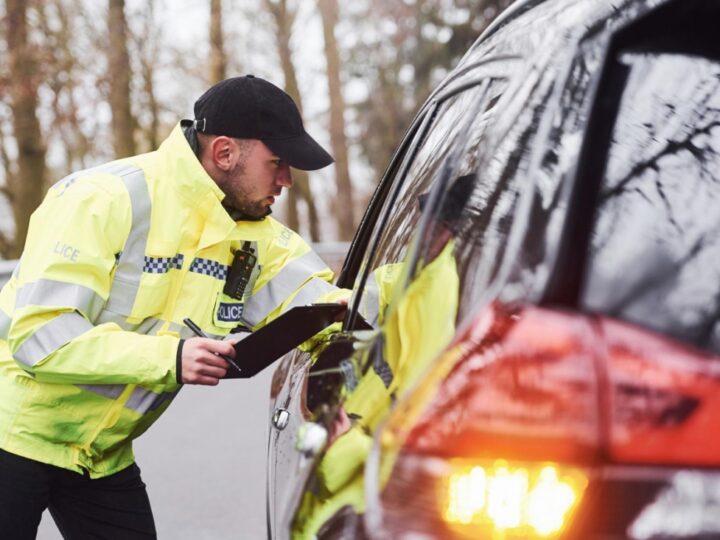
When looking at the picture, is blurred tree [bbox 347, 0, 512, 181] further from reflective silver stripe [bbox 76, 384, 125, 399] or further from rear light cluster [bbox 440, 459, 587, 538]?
rear light cluster [bbox 440, 459, 587, 538]

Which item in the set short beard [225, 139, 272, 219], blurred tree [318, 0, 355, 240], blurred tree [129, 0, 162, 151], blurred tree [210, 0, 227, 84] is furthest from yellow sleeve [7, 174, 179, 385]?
blurred tree [318, 0, 355, 240]

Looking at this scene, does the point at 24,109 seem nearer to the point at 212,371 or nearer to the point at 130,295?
the point at 130,295

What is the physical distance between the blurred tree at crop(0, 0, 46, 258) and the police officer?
14826 millimetres

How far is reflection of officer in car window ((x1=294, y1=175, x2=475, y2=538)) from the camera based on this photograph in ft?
4.40

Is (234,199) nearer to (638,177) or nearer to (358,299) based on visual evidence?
(358,299)

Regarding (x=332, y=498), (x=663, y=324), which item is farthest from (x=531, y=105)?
(x=332, y=498)

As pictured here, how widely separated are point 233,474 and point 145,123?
2377 cm

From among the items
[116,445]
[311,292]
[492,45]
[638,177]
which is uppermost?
[492,45]

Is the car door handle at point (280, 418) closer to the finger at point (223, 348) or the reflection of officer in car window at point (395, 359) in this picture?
the finger at point (223, 348)

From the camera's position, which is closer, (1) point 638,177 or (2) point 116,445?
(1) point 638,177

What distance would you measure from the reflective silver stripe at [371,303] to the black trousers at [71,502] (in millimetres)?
1068

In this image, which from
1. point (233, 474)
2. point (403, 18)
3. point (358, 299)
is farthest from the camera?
point (403, 18)

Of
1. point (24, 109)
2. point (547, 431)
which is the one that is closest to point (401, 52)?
point (24, 109)

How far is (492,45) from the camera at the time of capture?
70.4 inches
